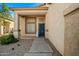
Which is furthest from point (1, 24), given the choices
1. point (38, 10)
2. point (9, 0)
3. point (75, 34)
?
point (75, 34)

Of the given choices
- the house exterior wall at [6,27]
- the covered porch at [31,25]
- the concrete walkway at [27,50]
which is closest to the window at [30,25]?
the covered porch at [31,25]

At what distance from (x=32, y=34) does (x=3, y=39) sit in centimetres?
635

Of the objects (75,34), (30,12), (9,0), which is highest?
(30,12)

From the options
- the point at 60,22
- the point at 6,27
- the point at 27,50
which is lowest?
the point at 27,50

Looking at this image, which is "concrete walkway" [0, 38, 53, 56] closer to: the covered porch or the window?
the covered porch

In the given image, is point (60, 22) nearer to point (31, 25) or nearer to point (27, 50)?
point (27, 50)

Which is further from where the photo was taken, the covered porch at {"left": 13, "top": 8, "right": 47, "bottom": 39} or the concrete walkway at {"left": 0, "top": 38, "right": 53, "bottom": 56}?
the covered porch at {"left": 13, "top": 8, "right": 47, "bottom": 39}

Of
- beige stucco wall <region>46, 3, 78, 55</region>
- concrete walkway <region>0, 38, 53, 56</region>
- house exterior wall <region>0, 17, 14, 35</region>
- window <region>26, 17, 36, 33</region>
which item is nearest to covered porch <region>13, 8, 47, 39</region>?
window <region>26, 17, 36, 33</region>

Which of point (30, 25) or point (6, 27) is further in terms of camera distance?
point (30, 25)

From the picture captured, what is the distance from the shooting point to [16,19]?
41.4 feet

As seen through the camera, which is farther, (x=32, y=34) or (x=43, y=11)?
(x=32, y=34)

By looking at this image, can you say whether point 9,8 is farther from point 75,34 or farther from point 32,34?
point 75,34

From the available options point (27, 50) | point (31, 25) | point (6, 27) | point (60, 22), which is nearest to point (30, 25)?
point (31, 25)

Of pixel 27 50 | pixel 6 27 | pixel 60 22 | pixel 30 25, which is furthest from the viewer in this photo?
pixel 30 25
